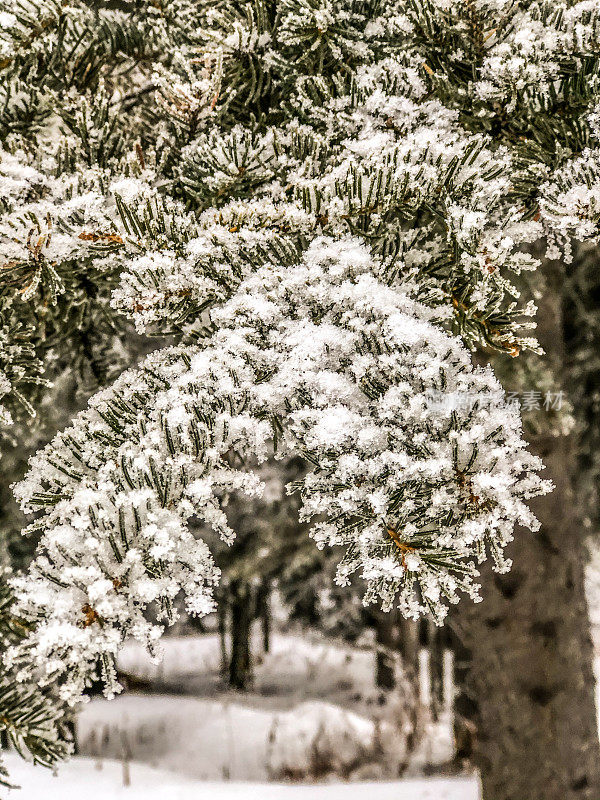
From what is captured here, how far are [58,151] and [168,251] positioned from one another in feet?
1.48

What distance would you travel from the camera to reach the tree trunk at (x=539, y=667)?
2.82 metres

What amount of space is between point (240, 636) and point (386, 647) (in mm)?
3801

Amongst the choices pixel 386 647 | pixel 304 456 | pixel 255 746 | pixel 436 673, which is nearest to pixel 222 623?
pixel 255 746

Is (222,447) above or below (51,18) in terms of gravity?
below

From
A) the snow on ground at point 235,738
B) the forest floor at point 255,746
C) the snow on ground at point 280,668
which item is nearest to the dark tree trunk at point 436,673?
the forest floor at point 255,746

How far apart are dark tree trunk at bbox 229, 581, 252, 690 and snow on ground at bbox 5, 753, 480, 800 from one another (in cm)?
350

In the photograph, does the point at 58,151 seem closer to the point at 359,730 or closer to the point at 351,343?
the point at 351,343

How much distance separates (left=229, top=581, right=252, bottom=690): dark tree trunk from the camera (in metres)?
10.9

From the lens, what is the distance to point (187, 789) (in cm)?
646

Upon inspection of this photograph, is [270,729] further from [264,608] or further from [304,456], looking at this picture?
[304,456]

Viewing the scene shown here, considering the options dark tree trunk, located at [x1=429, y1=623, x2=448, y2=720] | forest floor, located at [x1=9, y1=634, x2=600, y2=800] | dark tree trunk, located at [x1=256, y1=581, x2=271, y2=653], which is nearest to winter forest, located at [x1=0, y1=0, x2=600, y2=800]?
forest floor, located at [x1=9, y1=634, x2=600, y2=800]

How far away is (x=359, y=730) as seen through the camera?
909 cm

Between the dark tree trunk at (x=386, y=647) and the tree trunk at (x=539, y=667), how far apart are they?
21.6ft

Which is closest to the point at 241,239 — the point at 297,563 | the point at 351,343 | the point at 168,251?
the point at 168,251
